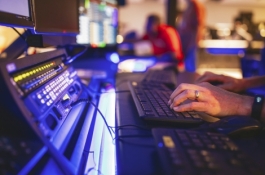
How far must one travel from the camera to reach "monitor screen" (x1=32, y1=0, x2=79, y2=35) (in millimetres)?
764

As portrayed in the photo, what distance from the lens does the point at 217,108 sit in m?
0.69

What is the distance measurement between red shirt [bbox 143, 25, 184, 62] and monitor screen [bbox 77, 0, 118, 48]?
55.9 inches

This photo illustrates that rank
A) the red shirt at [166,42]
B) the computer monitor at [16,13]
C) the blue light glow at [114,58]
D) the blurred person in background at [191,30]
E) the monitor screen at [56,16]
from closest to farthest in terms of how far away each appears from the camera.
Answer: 1. the computer monitor at [16,13]
2. the monitor screen at [56,16]
3. the blue light glow at [114,58]
4. the blurred person in background at [191,30]
5. the red shirt at [166,42]

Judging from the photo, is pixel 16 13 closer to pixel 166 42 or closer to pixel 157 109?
pixel 157 109

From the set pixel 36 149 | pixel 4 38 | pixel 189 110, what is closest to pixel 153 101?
pixel 189 110

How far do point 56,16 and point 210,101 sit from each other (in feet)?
1.98

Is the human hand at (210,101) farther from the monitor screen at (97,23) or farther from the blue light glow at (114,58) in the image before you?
the blue light glow at (114,58)

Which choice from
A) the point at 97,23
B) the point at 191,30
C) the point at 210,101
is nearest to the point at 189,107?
the point at 210,101

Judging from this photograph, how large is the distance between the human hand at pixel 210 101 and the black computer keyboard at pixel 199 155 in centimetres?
18

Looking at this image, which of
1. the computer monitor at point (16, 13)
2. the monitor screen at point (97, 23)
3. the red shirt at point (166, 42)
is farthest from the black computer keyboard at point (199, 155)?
the red shirt at point (166, 42)

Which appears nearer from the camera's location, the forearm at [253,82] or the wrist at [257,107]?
Answer: the wrist at [257,107]

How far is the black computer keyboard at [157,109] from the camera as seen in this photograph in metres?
0.60

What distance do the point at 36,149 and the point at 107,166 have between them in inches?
5.2

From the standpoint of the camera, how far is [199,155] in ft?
1.34
